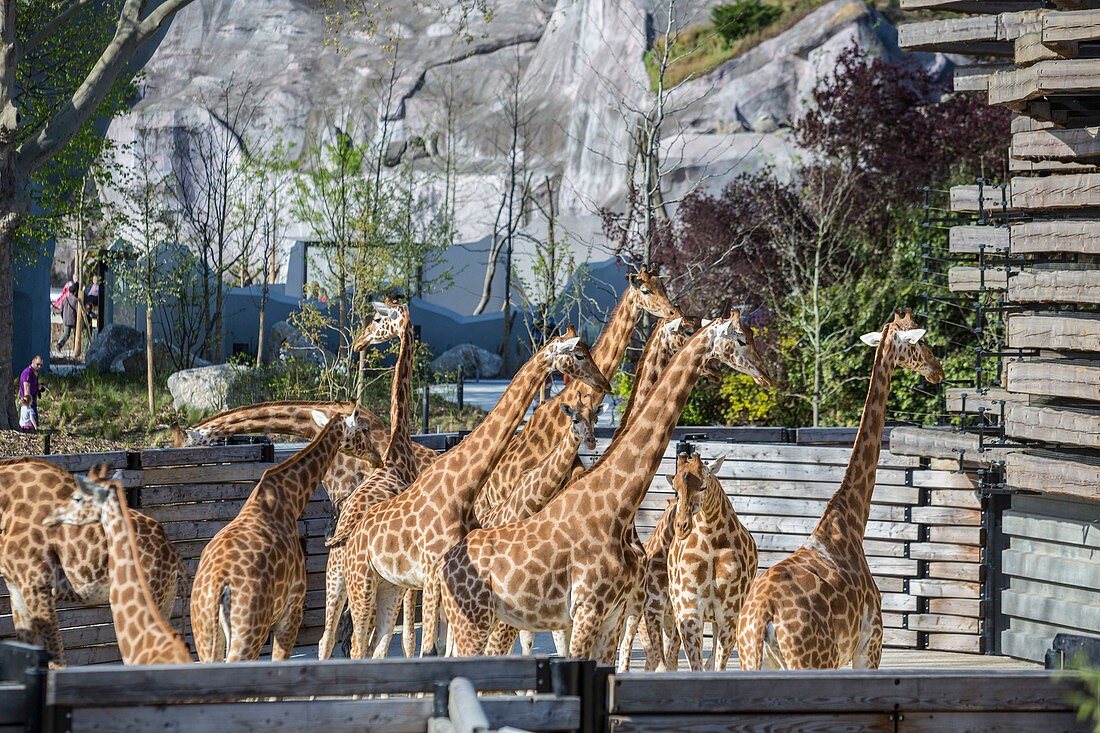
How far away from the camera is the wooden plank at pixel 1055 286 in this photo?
28.9 feet

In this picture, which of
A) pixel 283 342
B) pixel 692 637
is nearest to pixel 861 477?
pixel 692 637

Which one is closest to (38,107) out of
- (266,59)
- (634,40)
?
(634,40)

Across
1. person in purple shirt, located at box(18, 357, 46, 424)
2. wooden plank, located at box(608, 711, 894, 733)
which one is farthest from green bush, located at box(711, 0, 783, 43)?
wooden plank, located at box(608, 711, 894, 733)

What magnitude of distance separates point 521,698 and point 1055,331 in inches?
232

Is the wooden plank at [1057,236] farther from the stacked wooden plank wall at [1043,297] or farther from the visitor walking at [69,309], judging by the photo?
the visitor walking at [69,309]

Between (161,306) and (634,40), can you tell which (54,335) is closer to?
(161,306)

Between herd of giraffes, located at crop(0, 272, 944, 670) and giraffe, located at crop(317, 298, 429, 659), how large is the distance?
21 mm

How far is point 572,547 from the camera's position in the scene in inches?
245

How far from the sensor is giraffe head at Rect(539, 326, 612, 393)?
6.98 m

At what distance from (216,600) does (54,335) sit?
3107cm

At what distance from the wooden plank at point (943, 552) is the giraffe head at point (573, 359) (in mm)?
3957

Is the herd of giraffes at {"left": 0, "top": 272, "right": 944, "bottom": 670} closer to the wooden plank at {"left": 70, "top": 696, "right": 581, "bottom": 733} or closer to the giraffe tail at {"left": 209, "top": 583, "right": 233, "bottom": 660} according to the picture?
the giraffe tail at {"left": 209, "top": 583, "right": 233, "bottom": 660}

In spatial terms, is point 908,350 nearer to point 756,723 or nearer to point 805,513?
point 805,513

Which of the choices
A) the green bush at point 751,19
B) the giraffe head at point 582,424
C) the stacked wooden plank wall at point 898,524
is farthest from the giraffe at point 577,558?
the green bush at point 751,19
